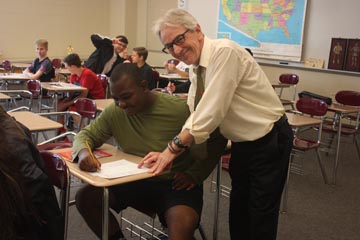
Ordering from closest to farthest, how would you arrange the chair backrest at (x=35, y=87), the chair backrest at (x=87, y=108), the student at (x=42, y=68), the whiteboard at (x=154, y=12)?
the chair backrest at (x=87, y=108), the chair backrest at (x=35, y=87), the student at (x=42, y=68), the whiteboard at (x=154, y=12)

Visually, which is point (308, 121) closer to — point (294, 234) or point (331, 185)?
point (331, 185)

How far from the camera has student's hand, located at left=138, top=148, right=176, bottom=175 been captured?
1.74 metres

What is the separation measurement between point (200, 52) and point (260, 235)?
0.94 metres

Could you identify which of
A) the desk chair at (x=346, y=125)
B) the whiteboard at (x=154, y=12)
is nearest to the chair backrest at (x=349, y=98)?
the desk chair at (x=346, y=125)

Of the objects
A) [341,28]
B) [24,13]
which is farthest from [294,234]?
[24,13]

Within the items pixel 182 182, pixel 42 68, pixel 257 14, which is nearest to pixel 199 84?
pixel 182 182

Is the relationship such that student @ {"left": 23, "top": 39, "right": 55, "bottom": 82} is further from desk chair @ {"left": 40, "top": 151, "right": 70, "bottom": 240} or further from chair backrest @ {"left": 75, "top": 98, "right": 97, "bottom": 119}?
desk chair @ {"left": 40, "top": 151, "right": 70, "bottom": 240}

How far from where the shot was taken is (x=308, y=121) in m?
3.54

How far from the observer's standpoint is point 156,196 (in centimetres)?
195

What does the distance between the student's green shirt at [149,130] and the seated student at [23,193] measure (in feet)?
1.71

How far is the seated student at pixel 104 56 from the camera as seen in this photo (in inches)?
239

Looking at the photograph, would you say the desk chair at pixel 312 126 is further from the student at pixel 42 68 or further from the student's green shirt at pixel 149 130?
the student at pixel 42 68

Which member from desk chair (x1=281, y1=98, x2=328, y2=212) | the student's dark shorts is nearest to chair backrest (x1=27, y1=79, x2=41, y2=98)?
desk chair (x1=281, y1=98, x2=328, y2=212)

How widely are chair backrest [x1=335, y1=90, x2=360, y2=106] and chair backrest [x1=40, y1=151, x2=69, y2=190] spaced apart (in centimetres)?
408
